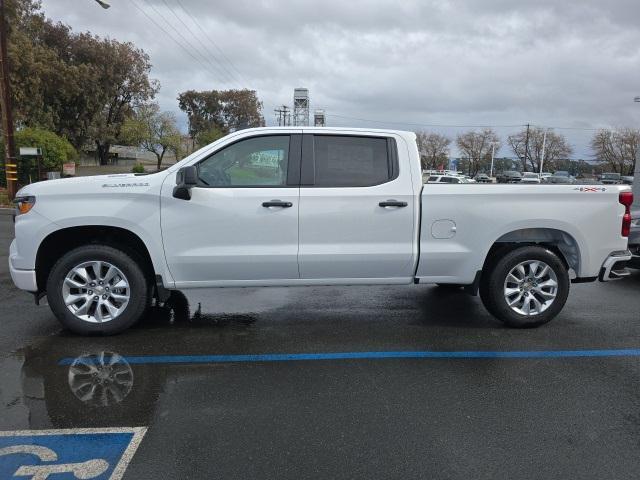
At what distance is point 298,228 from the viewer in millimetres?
5043

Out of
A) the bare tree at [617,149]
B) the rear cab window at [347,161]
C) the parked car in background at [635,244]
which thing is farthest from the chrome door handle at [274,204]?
the bare tree at [617,149]

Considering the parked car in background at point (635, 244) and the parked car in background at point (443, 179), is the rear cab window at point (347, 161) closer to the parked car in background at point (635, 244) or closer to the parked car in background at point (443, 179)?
the parked car in background at point (443, 179)

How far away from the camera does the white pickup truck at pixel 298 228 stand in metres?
4.93

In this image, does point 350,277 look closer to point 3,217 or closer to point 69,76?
point 3,217

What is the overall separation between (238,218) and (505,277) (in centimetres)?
269

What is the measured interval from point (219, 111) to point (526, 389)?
83.7 m

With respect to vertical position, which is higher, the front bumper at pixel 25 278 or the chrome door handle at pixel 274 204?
the chrome door handle at pixel 274 204

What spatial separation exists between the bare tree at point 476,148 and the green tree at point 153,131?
52681mm

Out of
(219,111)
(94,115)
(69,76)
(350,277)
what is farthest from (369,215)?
(219,111)

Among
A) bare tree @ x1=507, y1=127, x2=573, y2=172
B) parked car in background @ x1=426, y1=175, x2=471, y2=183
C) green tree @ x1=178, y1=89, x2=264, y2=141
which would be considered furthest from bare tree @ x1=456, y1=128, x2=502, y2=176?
parked car in background @ x1=426, y1=175, x2=471, y2=183

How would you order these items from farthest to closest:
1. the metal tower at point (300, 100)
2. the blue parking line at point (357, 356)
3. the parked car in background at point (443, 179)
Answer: the metal tower at point (300, 100)
the parked car in background at point (443, 179)
the blue parking line at point (357, 356)

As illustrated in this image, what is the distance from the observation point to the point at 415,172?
523 cm

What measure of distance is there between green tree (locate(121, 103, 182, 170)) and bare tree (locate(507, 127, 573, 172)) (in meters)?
56.6

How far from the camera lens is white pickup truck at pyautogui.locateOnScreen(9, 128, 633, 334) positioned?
4934mm
